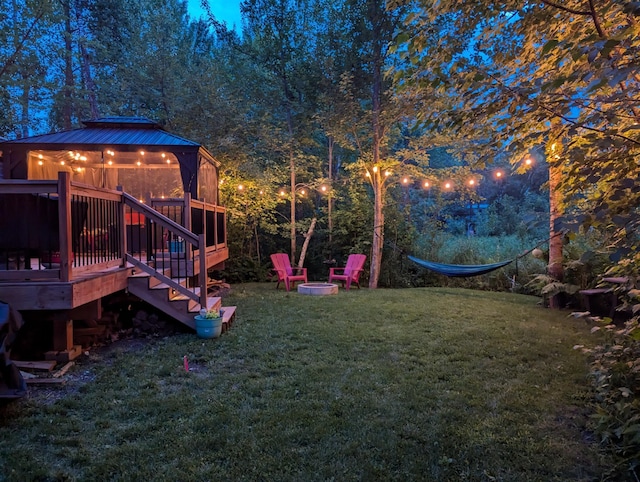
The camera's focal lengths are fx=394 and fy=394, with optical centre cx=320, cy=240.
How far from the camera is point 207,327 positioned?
14.6 feet

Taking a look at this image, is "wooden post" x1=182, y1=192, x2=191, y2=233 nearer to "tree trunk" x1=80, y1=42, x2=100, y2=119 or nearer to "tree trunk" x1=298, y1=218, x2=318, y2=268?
"tree trunk" x1=298, y1=218, x2=318, y2=268

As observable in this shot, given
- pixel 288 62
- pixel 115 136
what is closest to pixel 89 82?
pixel 288 62

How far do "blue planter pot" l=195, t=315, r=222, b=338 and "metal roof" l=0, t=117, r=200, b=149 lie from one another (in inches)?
128

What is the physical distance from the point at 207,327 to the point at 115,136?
14.4 ft

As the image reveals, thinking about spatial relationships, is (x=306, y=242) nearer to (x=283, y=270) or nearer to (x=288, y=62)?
(x=283, y=270)

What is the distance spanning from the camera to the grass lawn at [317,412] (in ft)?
6.77

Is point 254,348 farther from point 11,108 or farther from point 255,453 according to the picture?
point 11,108

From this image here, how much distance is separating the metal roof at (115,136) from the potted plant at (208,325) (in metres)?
3.19

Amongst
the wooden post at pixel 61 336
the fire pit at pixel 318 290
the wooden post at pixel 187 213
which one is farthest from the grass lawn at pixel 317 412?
the fire pit at pixel 318 290

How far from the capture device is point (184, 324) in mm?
4680

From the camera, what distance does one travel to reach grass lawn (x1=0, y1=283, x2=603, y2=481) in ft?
6.77

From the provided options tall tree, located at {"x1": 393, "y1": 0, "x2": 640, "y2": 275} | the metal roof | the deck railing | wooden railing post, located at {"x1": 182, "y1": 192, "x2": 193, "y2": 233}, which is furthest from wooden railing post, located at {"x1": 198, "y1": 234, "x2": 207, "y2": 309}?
tall tree, located at {"x1": 393, "y1": 0, "x2": 640, "y2": 275}

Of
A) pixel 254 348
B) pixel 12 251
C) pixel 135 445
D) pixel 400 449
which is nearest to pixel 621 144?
pixel 400 449

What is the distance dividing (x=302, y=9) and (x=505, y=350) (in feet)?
34.0
